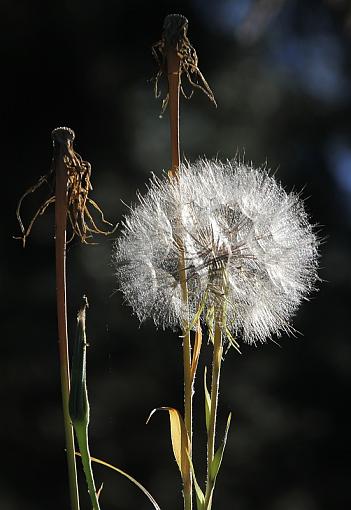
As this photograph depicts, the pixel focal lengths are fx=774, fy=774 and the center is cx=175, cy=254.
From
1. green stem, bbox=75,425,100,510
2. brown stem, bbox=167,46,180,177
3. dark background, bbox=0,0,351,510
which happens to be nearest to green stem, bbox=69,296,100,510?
green stem, bbox=75,425,100,510

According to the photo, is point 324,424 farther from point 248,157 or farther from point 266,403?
point 248,157

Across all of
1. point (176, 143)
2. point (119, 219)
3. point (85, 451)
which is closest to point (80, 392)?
point (85, 451)

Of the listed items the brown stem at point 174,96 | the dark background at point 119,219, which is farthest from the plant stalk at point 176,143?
the dark background at point 119,219

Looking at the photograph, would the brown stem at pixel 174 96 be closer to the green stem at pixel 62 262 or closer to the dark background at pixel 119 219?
the green stem at pixel 62 262

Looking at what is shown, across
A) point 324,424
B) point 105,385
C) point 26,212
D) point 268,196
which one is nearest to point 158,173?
point 26,212

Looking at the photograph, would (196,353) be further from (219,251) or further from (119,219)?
(119,219)
